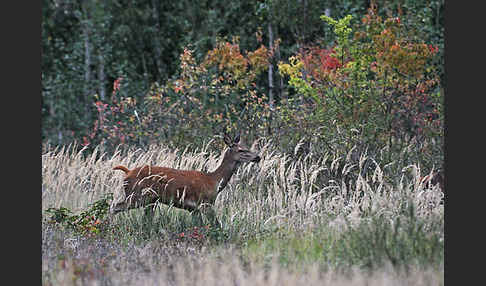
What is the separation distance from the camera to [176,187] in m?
9.02

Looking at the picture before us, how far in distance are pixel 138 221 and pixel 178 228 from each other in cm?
55

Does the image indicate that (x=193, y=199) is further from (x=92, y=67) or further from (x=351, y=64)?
(x=92, y=67)

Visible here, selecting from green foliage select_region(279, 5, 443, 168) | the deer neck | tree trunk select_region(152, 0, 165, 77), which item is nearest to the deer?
the deer neck

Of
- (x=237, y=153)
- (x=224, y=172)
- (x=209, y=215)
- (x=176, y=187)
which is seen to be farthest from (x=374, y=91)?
(x=176, y=187)

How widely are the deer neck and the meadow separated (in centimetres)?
46

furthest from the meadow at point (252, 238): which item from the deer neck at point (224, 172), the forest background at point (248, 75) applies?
the forest background at point (248, 75)

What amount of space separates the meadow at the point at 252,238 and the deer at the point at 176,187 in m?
0.33

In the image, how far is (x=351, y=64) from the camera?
12.4 meters

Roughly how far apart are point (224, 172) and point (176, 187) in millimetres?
693

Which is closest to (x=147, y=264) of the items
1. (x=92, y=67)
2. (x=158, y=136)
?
(x=158, y=136)

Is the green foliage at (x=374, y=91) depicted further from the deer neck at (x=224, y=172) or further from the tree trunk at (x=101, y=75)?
the tree trunk at (x=101, y=75)

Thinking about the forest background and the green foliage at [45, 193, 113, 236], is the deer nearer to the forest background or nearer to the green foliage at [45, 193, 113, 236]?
the green foliage at [45, 193, 113, 236]

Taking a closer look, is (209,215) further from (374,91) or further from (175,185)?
(374,91)

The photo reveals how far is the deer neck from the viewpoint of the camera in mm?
9239
